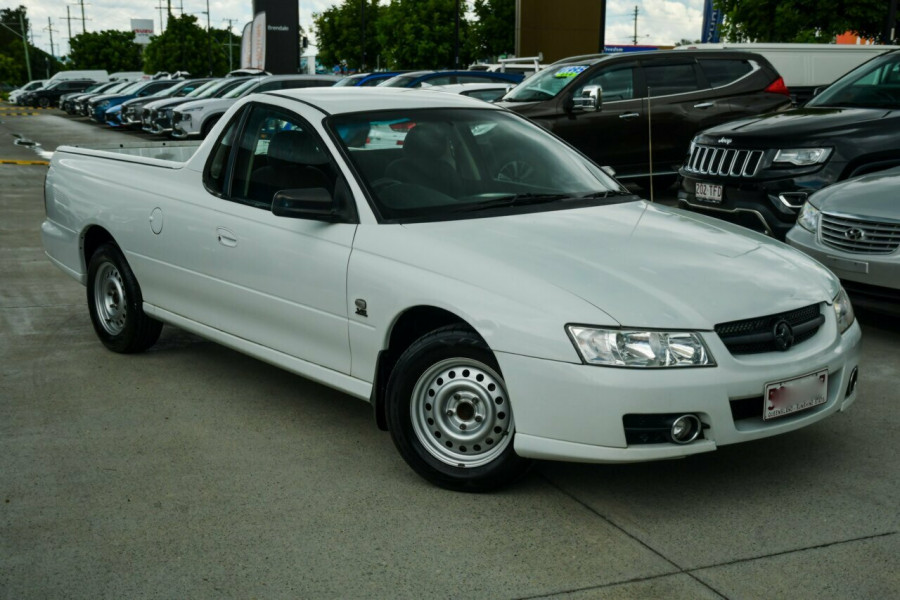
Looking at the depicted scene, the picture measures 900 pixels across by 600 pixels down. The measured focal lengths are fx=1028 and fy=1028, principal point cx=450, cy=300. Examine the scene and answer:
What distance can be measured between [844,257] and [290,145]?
3456 mm

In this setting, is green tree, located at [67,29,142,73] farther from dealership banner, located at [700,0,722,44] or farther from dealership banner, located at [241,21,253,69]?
dealership banner, located at [700,0,722,44]

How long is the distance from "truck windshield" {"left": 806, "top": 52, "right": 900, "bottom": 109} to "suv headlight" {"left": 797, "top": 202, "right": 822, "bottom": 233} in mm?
2089

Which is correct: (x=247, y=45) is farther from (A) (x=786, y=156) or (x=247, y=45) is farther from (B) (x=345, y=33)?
(A) (x=786, y=156)

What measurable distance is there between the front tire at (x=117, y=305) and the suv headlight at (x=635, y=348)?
319 centimetres

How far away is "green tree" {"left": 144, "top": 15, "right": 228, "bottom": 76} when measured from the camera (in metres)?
91.2

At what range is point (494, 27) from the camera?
6462cm

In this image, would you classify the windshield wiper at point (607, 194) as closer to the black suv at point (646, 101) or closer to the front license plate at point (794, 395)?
the front license plate at point (794, 395)

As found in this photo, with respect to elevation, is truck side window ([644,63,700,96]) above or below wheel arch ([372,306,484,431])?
above

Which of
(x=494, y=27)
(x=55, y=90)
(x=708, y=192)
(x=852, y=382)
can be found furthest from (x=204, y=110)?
(x=494, y=27)

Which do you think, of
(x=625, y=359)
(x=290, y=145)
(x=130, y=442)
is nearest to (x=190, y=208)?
(x=290, y=145)

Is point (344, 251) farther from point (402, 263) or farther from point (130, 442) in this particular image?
point (130, 442)

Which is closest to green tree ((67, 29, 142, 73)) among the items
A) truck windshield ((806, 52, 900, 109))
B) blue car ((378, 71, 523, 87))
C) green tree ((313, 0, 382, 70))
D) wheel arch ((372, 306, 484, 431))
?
green tree ((313, 0, 382, 70))

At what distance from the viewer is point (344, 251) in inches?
172

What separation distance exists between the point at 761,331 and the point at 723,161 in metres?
4.82
